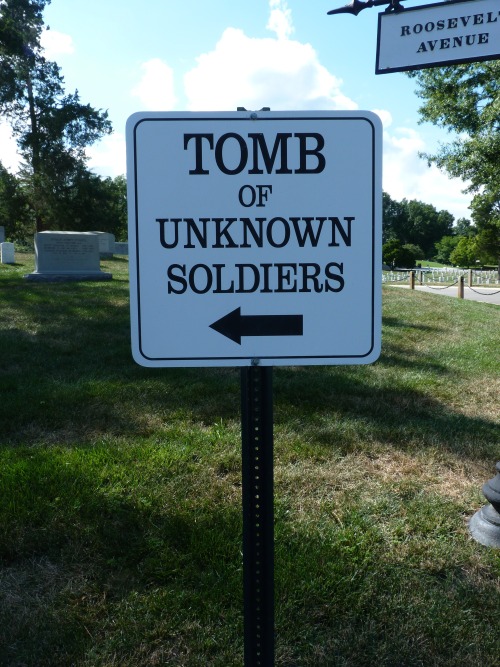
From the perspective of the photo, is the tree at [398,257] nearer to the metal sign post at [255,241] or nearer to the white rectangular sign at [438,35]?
the white rectangular sign at [438,35]

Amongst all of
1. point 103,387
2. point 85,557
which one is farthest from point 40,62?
point 85,557

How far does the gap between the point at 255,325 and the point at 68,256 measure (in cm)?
1644

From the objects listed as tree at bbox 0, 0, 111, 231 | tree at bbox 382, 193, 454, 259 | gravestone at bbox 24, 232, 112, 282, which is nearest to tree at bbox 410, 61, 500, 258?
gravestone at bbox 24, 232, 112, 282

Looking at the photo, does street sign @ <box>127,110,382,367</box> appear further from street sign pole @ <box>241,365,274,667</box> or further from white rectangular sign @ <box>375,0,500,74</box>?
white rectangular sign @ <box>375,0,500,74</box>

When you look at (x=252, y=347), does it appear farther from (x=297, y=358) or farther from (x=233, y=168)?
(x=233, y=168)

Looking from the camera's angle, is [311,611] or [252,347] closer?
[252,347]

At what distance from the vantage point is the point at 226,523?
301cm

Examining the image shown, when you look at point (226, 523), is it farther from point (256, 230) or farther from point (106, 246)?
point (106, 246)

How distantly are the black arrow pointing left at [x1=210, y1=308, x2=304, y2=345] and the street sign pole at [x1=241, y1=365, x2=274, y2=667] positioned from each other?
0.09m

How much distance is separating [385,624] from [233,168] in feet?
6.05

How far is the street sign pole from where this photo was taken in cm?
154

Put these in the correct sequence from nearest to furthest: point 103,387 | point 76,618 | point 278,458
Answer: point 76,618 < point 278,458 < point 103,387

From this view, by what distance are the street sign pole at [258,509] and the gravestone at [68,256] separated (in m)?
15.6

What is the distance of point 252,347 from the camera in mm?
1521
